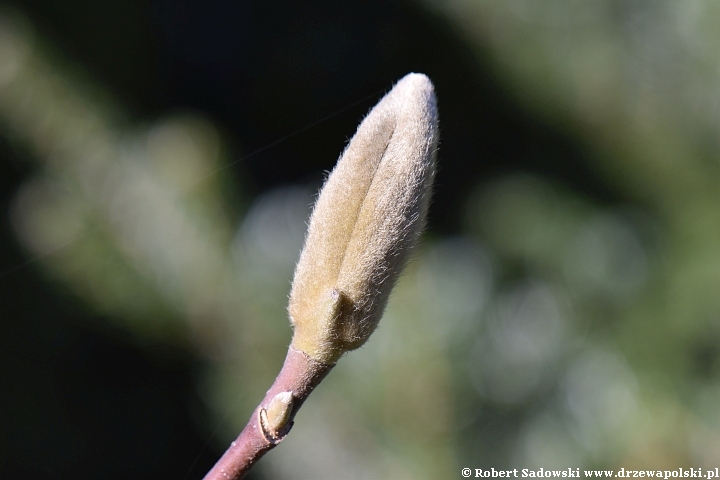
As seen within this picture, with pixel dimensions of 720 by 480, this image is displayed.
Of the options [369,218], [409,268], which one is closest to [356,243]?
[369,218]

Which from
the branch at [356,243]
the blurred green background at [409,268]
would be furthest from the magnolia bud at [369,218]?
the blurred green background at [409,268]

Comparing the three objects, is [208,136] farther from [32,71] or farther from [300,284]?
[300,284]

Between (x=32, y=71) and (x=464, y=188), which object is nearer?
(x=32, y=71)

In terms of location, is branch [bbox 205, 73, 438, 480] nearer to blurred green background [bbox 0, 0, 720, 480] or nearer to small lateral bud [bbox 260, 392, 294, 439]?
small lateral bud [bbox 260, 392, 294, 439]

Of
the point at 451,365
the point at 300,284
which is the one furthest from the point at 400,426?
the point at 300,284

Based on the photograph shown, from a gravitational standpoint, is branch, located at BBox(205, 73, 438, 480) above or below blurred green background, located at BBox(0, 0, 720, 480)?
above

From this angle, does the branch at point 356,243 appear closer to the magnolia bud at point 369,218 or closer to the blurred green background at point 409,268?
the magnolia bud at point 369,218

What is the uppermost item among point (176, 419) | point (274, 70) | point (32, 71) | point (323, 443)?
point (32, 71)

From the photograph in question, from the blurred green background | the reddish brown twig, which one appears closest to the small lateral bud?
the reddish brown twig
